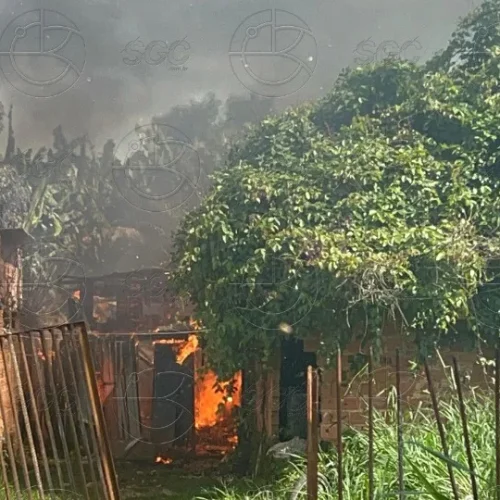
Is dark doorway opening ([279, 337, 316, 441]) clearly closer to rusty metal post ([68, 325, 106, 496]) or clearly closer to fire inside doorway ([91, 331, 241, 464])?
fire inside doorway ([91, 331, 241, 464])

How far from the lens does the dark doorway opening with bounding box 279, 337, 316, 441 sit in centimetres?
179

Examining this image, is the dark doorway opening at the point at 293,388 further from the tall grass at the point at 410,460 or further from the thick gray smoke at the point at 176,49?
the thick gray smoke at the point at 176,49

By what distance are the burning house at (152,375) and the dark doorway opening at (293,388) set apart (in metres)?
0.13

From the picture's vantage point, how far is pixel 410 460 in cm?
154

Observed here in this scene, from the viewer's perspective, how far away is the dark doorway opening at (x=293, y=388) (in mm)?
1792

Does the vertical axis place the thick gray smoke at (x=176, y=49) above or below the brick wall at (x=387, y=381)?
above

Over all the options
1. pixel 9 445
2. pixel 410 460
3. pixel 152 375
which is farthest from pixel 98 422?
pixel 410 460

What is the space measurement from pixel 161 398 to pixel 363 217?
0.75m

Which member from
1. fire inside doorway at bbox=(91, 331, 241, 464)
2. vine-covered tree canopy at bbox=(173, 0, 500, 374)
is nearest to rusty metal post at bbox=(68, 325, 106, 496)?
fire inside doorway at bbox=(91, 331, 241, 464)

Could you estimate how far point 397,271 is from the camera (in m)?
1.78
